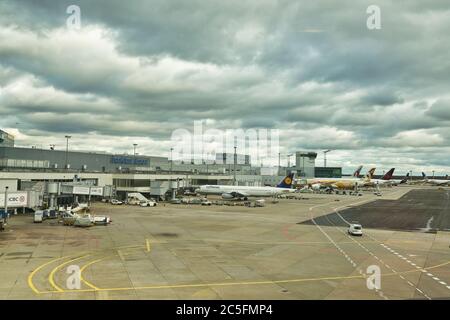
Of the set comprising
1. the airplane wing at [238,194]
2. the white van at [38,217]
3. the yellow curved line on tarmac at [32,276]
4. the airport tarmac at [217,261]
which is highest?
the airplane wing at [238,194]

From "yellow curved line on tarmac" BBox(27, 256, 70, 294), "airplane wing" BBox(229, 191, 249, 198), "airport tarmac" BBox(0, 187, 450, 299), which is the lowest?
"airport tarmac" BBox(0, 187, 450, 299)

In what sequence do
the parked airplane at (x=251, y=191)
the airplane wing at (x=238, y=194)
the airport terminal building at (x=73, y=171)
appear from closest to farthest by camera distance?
1. the airport terminal building at (x=73, y=171)
2. the airplane wing at (x=238, y=194)
3. the parked airplane at (x=251, y=191)

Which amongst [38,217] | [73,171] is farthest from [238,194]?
[38,217]

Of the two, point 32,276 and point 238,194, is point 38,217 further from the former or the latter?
point 238,194

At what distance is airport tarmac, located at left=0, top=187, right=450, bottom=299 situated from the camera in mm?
27594

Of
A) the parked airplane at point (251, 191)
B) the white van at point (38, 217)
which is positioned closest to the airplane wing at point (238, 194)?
the parked airplane at point (251, 191)

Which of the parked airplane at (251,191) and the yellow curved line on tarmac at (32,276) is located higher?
the parked airplane at (251,191)

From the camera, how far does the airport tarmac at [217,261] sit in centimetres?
2759

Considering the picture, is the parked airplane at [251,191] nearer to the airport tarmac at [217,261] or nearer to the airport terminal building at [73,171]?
the airport terminal building at [73,171]

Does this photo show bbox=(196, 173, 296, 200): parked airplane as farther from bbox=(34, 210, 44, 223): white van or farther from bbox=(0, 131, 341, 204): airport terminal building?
bbox=(34, 210, 44, 223): white van

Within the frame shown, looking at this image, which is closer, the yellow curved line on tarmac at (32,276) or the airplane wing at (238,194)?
the yellow curved line on tarmac at (32,276)

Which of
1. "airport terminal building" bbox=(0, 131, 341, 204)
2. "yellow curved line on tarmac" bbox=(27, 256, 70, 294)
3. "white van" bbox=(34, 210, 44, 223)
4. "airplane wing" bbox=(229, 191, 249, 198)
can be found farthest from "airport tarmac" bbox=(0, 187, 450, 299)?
"airplane wing" bbox=(229, 191, 249, 198)

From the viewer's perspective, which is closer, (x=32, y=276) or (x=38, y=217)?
(x=32, y=276)

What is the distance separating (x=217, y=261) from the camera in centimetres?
3753
